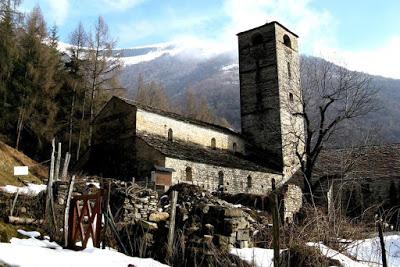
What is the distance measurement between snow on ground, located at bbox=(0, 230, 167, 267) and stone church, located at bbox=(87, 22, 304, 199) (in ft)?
41.3

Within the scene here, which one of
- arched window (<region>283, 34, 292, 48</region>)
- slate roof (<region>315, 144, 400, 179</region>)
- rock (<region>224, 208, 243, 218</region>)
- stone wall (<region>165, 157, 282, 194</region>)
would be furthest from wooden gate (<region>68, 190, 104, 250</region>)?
arched window (<region>283, 34, 292, 48</region>)

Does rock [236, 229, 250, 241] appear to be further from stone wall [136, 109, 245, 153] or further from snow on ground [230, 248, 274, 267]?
stone wall [136, 109, 245, 153]

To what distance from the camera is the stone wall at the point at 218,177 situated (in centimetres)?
2433

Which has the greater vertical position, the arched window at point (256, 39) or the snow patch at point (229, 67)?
the snow patch at point (229, 67)

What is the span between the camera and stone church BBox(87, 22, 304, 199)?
25016mm

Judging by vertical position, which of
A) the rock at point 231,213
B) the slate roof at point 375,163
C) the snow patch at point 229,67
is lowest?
the rock at point 231,213

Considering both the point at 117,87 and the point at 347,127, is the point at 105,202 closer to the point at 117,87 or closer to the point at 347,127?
the point at 347,127

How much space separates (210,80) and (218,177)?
323 feet

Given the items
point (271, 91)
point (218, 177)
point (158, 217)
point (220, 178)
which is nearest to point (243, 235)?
point (158, 217)

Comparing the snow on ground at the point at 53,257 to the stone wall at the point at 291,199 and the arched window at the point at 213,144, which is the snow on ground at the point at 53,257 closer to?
the stone wall at the point at 291,199

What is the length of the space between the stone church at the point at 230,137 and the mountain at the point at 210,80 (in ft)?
84.0

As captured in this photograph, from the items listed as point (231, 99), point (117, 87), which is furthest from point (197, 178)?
point (231, 99)

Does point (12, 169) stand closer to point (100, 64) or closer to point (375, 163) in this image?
point (100, 64)

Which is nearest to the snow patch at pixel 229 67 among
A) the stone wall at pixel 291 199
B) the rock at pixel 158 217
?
the stone wall at pixel 291 199
